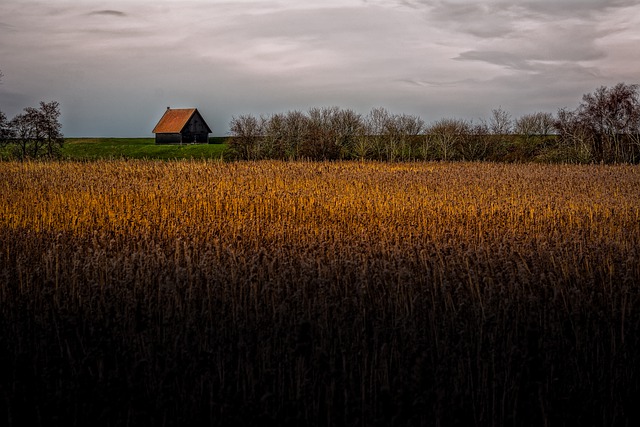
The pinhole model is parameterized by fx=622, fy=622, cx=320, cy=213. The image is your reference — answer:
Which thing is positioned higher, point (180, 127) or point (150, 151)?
point (180, 127)

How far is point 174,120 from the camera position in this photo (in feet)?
293

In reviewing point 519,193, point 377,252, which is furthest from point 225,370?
point 519,193

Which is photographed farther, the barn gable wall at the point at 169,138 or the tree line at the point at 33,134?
the barn gable wall at the point at 169,138

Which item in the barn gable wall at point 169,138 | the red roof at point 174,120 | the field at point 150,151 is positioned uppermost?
the red roof at point 174,120

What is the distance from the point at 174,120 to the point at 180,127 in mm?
2545

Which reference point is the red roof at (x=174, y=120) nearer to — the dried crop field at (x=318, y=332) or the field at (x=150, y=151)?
the field at (x=150, y=151)

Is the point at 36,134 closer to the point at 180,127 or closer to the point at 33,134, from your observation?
the point at 33,134

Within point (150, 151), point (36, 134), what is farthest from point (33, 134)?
point (150, 151)

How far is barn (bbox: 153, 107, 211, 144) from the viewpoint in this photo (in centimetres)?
8806

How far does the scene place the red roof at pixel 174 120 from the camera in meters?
88.0

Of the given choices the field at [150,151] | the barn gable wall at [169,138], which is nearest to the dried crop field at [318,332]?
the field at [150,151]

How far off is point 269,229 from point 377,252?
10.5 ft

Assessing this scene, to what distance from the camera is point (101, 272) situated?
25.5 ft

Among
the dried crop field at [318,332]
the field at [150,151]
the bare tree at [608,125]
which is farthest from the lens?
the field at [150,151]
